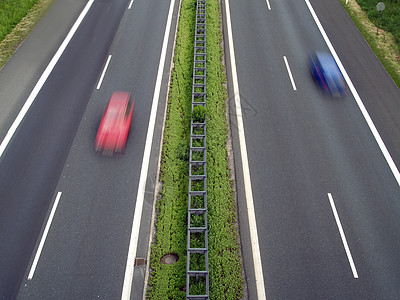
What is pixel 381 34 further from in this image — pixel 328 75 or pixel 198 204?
pixel 198 204

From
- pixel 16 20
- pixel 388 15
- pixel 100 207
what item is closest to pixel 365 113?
pixel 388 15

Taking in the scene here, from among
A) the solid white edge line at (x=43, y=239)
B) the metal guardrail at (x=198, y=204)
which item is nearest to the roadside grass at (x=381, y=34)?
the metal guardrail at (x=198, y=204)

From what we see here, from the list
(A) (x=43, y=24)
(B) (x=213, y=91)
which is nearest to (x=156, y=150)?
(B) (x=213, y=91)

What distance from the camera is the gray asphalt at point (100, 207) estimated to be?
1450cm

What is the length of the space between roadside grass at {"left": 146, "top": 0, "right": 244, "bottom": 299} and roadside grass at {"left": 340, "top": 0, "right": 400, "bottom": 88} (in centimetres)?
1094

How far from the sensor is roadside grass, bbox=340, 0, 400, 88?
25.2 m

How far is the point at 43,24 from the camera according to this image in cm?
2775

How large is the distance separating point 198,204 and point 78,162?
6.40 meters

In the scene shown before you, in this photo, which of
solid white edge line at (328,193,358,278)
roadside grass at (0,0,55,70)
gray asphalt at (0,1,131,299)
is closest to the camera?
solid white edge line at (328,193,358,278)

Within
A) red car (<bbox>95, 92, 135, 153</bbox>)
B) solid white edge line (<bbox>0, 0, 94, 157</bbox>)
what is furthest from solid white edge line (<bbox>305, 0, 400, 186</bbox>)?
solid white edge line (<bbox>0, 0, 94, 157</bbox>)

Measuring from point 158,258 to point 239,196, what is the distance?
4.65m

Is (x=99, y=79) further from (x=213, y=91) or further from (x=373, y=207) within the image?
(x=373, y=207)

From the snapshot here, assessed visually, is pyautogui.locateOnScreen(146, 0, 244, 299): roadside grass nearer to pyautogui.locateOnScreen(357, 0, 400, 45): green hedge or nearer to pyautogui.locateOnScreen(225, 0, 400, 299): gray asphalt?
pyautogui.locateOnScreen(225, 0, 400, 299): gray asphalt

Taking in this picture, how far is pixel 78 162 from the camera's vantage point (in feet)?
61.4
